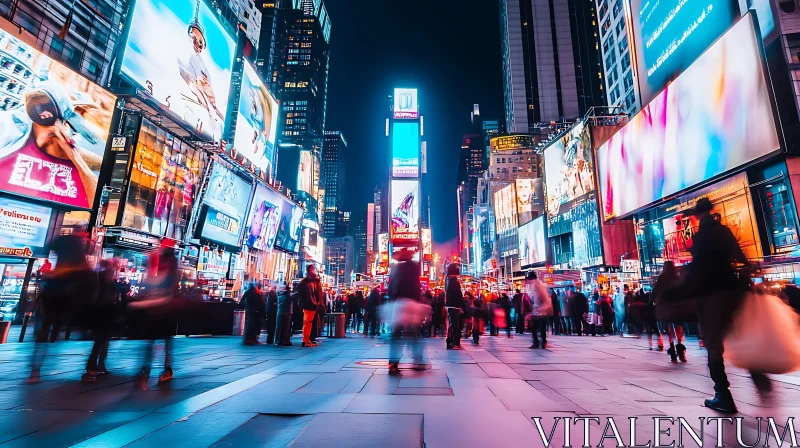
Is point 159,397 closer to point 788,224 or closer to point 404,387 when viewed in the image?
point 404,387

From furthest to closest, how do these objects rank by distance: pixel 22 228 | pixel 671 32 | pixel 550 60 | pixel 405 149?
1. pixel 550 60
2. pixel 405 149
3. pixel 671 32
4. pixel 22 228

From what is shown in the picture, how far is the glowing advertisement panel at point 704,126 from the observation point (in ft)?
50.8

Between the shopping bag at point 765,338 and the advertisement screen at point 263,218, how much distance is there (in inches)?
1442

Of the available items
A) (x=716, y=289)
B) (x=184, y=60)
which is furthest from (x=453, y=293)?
(x=184, y=60)

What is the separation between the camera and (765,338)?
9.58ft

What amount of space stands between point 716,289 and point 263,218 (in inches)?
1545

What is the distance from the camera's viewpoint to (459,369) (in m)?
5.96

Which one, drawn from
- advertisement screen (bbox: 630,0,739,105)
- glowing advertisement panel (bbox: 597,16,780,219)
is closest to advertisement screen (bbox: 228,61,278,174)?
advertisement screen (bbox: 630,0,739,105)

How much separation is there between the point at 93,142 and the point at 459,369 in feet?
77.0

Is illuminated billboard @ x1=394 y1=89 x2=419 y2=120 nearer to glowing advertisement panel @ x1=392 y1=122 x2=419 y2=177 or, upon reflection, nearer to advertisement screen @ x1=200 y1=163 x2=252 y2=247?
glowing advertisement panel @ x1=392 y1=122 x2=419 y2=177

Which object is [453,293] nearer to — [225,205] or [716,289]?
[716,289]

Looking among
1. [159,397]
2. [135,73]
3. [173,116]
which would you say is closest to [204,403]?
[159,397]

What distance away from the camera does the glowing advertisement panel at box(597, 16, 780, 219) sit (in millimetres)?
15469

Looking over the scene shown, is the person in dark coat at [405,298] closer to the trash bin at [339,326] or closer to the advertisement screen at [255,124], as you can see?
the trash bin at [339,326]
